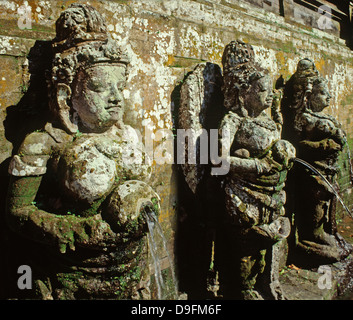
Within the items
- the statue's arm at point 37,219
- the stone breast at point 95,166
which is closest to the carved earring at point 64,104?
the stone breast at point 95,166

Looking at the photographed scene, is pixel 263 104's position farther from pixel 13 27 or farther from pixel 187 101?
pixel 13 27

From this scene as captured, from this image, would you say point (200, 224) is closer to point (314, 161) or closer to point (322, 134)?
point (314, 161)

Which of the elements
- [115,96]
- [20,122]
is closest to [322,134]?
[115,96]

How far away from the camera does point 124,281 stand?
238cm

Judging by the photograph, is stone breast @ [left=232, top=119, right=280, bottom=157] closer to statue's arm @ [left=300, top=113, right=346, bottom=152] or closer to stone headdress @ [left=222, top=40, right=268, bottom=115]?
stone headdress @ [left=222, top=40, right=268, bottom=115]

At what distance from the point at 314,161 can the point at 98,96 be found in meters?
3.81

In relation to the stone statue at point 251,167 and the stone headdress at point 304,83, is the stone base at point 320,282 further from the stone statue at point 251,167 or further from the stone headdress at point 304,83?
the stone headdress at point 304,83

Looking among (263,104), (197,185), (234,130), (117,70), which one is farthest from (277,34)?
(117,70)

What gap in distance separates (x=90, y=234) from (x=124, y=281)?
0.55 m

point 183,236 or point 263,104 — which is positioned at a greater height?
point 263,104

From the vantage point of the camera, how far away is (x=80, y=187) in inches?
87.0

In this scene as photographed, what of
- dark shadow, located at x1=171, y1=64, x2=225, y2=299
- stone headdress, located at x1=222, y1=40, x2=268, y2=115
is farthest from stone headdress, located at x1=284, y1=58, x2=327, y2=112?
dark shadow, located at x1=171, y1=64, x2=225, y2=299

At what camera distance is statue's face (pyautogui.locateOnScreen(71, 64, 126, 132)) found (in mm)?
2328

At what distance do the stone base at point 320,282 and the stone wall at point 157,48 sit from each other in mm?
1959
